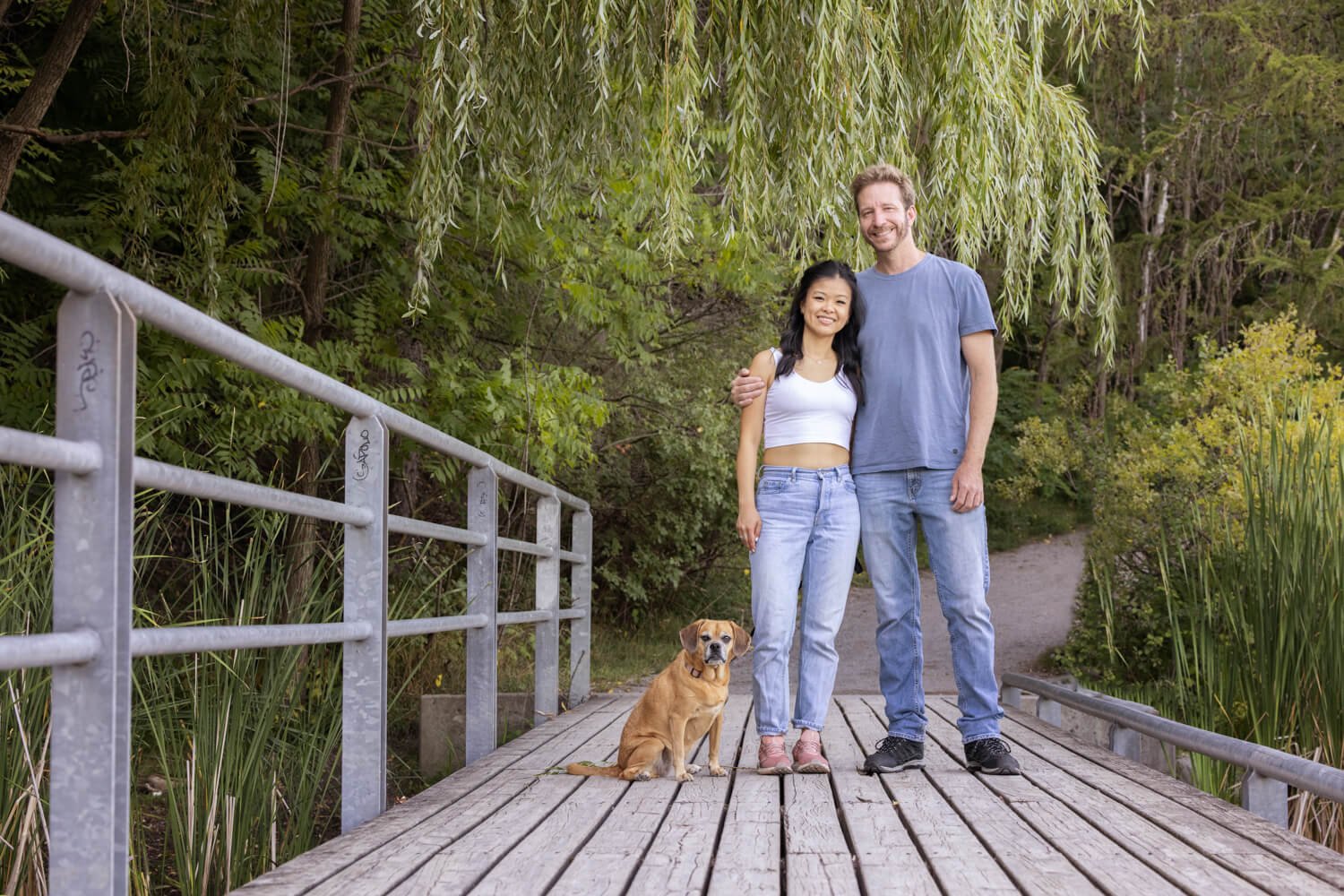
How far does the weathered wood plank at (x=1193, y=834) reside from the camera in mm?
2471

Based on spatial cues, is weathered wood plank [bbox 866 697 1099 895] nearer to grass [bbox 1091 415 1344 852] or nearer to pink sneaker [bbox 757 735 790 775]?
pink sneaker [bbox 757 735 790 775]

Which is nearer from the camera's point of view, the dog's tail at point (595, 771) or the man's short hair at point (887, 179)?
the dog's tail at point (595, 771)

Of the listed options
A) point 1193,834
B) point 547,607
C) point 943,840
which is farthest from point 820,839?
point 547,607

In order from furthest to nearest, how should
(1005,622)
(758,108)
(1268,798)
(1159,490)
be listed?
(1005,622)
(1159,490)
(758,108)
(1268,798)

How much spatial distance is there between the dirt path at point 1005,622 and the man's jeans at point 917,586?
15.8 feet

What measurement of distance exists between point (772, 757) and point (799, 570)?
1.92 feet

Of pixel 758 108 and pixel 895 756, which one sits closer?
pixel 895 756

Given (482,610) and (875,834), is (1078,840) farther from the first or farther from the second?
(482,610)

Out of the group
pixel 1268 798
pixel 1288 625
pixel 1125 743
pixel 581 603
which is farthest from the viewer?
pixel 581 603

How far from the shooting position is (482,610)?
13.8 feet

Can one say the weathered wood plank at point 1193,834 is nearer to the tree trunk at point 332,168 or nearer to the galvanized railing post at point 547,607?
the galvanized railing post at point 547,607

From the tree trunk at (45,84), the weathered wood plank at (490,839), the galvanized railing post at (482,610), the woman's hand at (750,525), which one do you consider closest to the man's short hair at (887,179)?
the woman's hand at (750,525)

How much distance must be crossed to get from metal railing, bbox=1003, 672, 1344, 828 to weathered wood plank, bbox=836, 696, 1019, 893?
0.70 m

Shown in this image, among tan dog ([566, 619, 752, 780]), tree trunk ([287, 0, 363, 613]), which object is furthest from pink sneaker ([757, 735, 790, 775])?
tree trunk ([287, 0, 363, 613])
